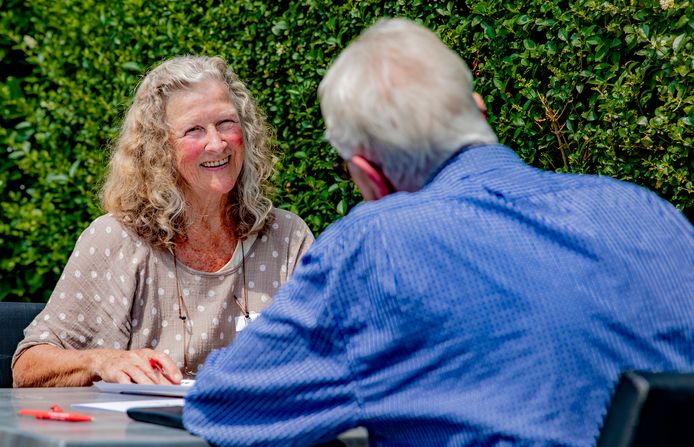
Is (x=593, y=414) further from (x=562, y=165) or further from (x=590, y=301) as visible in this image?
(x=562, y=165)

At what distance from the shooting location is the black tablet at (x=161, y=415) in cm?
182

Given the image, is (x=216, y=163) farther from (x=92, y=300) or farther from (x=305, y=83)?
(x=305, y=83)

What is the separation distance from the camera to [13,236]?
554 cm

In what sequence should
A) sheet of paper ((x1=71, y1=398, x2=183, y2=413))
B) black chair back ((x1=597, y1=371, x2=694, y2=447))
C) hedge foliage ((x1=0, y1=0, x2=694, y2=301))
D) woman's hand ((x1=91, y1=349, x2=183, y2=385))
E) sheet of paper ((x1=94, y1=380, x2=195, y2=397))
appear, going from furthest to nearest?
hedge foliage ((x1=0, y1=0, x2=694, y2=301)) < woman's hand ((x1=91, y1=349, x2=183, y2=385)) < sheet of paper ((x1=94, y1=380, x2=195, y2=397)) < sheet of paper ((x1=71, y1=398, x2=183, y2=413)) < black chair back ((x1=597, y1=371, x2=694, y2=447))

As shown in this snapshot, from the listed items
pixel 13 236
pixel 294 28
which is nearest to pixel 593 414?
pixel 294 28

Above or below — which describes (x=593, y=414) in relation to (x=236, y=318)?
above

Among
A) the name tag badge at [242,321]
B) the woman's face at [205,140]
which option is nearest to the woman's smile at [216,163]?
the woman's face at [205,140]

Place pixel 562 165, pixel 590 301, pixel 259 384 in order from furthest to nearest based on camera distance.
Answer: pixel 562 165 → pixel 259 384 → pixel 590 301

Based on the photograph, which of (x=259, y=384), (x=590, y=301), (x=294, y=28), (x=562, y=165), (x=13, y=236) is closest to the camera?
(x=590, y=301)

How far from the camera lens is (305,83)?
4.06 m

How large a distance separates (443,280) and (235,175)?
195 centimetres

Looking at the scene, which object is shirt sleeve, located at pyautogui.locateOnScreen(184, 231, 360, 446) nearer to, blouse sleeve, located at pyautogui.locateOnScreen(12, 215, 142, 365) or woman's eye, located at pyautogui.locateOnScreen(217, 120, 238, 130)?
blouse sleeve, located at pyautogui.locateOnScreen(12, 215, 142, 365)

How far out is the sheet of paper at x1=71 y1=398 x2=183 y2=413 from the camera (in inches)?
84.3

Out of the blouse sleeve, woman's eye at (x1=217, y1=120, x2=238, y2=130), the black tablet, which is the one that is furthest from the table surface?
woman's eye at (x1=217, y1=120, x2=238, y2=130)
